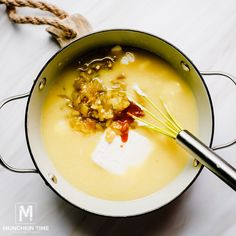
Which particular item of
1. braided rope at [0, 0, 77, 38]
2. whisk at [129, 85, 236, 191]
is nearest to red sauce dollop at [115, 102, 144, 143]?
whisk at [129, 85, 236, 191]

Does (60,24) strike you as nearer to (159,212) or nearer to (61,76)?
(61,76)

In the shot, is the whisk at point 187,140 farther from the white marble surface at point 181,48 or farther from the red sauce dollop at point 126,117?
the white marble surface at point 181,48

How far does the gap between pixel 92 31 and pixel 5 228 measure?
1.89ft

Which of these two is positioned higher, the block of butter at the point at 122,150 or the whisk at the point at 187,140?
the whisk at the point at 187,140

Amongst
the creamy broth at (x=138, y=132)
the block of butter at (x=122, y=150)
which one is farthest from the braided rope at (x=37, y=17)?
the block of butter at (x=122, y=150)

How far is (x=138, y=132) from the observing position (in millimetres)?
1287

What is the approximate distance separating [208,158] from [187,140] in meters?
0.07

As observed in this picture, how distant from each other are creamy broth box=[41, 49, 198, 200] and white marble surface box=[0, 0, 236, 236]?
8 cm

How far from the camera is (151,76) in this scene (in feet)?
4.30

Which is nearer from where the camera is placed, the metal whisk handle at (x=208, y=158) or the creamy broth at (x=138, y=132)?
the metal whisk handle at (x=208, y=158)

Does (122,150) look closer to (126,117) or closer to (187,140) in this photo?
(126,117)

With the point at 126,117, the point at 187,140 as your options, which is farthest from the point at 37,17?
the point at 187,140

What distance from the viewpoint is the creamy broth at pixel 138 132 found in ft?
4.23

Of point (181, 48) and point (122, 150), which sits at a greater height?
point (181, 48)
